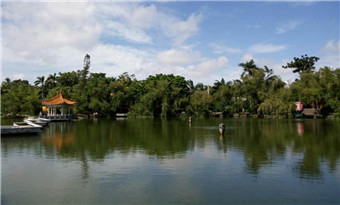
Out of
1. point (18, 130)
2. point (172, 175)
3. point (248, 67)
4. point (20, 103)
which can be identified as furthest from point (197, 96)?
point (172, 175)

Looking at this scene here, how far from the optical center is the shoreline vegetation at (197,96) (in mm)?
41062

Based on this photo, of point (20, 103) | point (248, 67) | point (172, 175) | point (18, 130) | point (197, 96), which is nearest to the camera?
point (172, 175)

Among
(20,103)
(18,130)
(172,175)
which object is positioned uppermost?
(20,103)

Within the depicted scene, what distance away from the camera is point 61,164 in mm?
10625

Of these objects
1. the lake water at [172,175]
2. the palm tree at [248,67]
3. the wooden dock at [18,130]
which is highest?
the palm tree at [248,67]

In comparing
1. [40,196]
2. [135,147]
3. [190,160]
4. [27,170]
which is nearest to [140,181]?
[40,196]

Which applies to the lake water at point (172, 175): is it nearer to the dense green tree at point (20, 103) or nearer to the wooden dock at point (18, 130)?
the wooden dock at point (18, 130)

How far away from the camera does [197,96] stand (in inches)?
1922

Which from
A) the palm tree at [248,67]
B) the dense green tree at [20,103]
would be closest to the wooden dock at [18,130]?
the dense green tree at [20,103]

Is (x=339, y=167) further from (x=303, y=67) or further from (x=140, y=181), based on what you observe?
Result: (x=303, y=67)

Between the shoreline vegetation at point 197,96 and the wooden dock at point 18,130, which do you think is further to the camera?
the shoreline vegetation at point 197,96

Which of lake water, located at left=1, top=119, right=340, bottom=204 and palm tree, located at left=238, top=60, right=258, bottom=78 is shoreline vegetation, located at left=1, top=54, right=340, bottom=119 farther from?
lake water, located at left=1, top=119, right=340, bottom=204

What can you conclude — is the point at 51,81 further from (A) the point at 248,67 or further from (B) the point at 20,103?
(A) the point at 248,67

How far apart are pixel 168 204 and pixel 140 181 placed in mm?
1946
